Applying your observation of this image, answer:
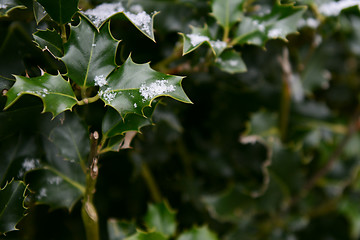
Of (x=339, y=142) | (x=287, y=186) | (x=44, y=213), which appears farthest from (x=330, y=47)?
(x=44, y=213)

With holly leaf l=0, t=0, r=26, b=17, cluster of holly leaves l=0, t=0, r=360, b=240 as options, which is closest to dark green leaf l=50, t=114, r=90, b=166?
cluster of holly leaves l=0, t=0, r=360, b=240

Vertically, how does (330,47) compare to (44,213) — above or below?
above

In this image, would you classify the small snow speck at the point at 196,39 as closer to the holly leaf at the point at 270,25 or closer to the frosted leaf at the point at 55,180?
the holly leaf at the point at 270,25

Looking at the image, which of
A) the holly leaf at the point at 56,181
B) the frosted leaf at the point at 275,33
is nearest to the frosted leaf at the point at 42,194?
the holly leaf at the point at 56,181

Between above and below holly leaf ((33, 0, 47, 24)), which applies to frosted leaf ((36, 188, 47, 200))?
below

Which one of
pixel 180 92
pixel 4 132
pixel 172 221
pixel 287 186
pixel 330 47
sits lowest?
pixel 287 186

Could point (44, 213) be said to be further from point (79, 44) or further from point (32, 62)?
point (79, 44)

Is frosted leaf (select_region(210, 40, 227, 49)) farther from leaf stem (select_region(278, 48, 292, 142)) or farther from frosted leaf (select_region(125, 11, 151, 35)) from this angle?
leaf stem (select_region(278, 48, 292, 142))
